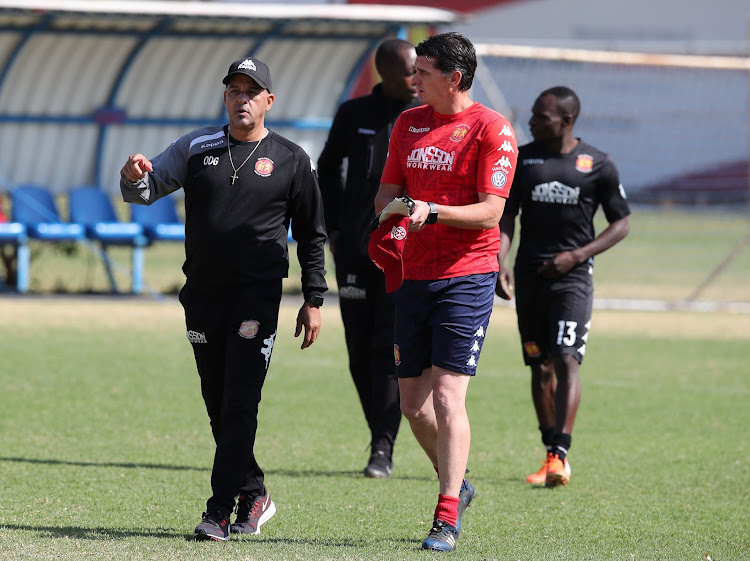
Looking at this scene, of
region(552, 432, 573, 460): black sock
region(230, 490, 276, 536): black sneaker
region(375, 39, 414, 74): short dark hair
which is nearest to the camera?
region(230, 490, 276, 536): black sneaker

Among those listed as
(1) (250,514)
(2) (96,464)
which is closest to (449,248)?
(1) (250,514)

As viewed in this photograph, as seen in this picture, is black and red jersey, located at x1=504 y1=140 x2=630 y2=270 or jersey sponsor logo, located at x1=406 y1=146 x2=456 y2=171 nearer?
jersey sponsor logo, located at x1=406 y1=146 x2=456 y2=171

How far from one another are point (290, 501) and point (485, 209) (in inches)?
83.7

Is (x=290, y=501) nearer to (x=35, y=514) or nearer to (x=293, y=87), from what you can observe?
(x=35, y=514)

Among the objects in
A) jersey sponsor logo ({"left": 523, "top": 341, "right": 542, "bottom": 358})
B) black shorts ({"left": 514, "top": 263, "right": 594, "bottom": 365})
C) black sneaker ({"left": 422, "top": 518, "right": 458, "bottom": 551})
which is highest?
black shorts ({"left": 514, "top": 263, "right": 594, "bottom": 365})

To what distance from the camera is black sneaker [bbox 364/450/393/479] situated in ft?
25.3

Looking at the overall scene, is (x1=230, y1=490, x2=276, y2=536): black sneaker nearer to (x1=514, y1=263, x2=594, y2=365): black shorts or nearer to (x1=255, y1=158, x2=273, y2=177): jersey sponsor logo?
(x1=255, y1=158, x2=273, y2=177): jersey sponsor logo

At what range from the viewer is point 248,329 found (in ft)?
19.1

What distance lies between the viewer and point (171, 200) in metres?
20.0

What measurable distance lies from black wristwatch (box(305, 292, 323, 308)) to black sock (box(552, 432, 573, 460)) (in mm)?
2207

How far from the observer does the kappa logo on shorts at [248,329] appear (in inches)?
229

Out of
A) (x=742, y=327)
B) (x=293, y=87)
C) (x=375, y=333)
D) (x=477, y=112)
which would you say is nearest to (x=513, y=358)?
Result: (x=742, y=327)

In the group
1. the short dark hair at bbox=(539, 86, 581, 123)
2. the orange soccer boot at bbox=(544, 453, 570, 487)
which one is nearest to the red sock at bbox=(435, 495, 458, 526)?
the orange soccer boot at bbox=(544, 453, 570, 487)

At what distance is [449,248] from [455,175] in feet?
1.06
